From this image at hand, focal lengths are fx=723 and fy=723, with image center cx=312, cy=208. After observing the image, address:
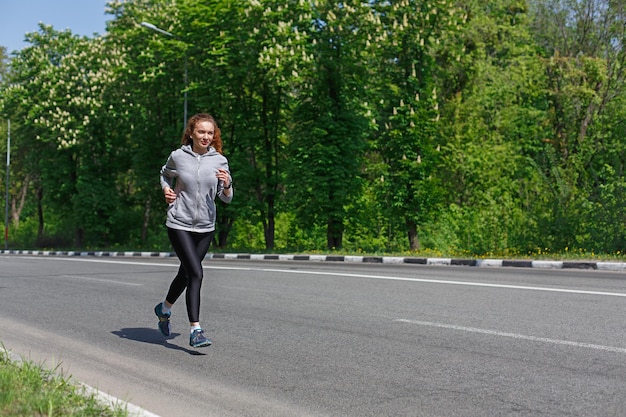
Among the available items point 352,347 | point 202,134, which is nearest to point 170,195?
point 202,134

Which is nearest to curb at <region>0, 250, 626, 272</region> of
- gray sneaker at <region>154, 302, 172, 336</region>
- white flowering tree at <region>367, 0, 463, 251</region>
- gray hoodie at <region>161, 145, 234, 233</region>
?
white flowering tree at <region>367, 0, 463, 251</region>

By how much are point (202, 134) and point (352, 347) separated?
7.73 feet

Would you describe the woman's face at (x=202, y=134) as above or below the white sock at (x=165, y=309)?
above

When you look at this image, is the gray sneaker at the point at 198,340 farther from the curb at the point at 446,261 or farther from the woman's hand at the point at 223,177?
the curb at the point at 446,261

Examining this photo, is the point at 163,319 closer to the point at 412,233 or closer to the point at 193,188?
the point at 193,188

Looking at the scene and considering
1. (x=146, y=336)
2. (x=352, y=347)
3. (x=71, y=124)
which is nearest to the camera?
(x=352, y=347)

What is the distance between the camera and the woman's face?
650 cm

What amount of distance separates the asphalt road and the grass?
12.6 inches

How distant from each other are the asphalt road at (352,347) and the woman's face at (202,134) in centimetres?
190

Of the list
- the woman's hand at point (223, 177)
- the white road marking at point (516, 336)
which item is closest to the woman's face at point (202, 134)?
the woman's hand at point (223, 177)

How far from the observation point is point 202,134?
6500 millimetres

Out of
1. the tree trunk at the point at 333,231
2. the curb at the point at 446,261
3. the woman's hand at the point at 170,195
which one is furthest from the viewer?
the tree trunk at the point at 333,231

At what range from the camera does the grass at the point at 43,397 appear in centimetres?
424

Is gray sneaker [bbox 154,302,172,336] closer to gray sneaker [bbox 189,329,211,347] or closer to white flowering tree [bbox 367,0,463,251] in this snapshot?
gray sneaker [bbox 189,329,211,347]
